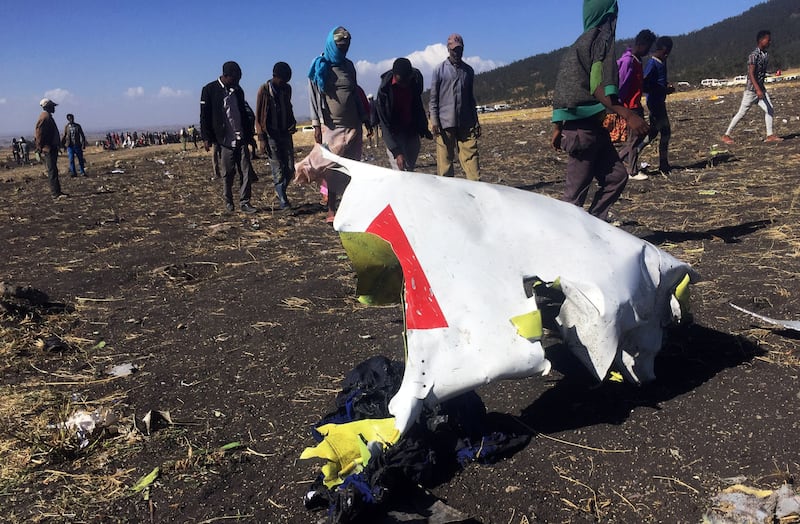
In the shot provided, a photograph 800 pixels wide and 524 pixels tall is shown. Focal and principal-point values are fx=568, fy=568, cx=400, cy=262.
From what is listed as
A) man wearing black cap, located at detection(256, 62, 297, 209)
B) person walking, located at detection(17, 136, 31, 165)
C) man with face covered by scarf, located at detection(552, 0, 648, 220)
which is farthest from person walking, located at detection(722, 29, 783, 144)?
person walking, located at detection(17, 136, 31, 165)

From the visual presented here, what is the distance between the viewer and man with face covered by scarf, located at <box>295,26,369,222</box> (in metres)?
5.88

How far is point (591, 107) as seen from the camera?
12.2 ft

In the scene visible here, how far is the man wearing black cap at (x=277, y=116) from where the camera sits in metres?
6.87

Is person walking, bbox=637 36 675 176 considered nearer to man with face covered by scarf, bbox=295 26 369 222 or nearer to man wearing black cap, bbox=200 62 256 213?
man with face covered by scarf, bbox=295 26 369 222

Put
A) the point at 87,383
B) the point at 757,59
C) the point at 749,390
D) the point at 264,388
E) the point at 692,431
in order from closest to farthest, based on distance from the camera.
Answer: the point at 692,431, the point at 749,390, the point at 264,388, the point at 87,383, the point at 757,59

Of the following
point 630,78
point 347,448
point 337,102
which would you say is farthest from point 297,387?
point 630,78

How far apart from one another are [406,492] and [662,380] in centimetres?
133

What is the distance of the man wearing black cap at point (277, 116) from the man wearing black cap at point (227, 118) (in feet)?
0.65

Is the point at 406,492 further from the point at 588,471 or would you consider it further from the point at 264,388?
the point at 264,388

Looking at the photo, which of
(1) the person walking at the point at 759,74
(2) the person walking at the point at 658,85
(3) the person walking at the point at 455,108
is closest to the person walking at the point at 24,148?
(3) the person walking at the point at 455,108

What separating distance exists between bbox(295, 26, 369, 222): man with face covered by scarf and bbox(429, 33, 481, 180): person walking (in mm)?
819

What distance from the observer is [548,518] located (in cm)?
188

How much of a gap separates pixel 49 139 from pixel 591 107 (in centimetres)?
1045

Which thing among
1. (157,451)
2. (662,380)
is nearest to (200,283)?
(157,451)
